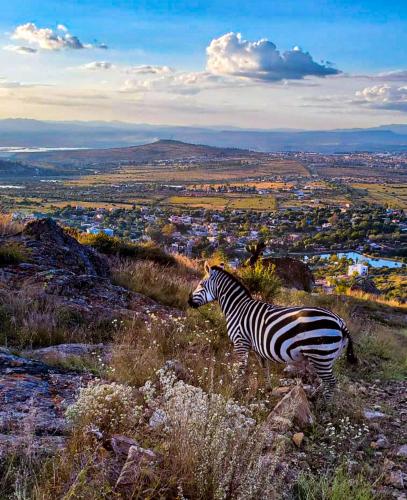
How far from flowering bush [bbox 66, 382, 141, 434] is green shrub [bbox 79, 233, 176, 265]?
11207 millimetres

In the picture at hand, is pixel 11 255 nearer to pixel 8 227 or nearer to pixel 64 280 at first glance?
pixel 64 280

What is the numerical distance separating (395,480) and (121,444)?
88.0 inches

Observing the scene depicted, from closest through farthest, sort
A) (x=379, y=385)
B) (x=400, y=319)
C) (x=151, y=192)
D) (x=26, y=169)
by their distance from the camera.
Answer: (x=379, y=385), (x=400, y=319), (x=151, y=192), (x=26, y=169)

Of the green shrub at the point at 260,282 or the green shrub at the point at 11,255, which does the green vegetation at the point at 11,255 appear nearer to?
the green shrub at the point at 11,255

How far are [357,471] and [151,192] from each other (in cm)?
7421

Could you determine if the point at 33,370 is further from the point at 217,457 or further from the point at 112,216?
the point at 112,216

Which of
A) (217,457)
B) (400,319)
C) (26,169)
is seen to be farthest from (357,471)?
(26,169)

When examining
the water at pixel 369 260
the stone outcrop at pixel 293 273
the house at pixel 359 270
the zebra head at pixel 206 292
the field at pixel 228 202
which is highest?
the zebra head at pixel 206 292

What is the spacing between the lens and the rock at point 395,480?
375cm

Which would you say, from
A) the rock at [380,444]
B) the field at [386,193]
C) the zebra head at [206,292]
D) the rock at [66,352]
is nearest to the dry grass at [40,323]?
the rock at [66,352]

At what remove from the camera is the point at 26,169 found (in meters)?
83.8

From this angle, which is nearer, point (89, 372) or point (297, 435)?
point (297, 435)

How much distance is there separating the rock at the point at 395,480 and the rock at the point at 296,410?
36.4 inches

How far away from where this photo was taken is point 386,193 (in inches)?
3632
